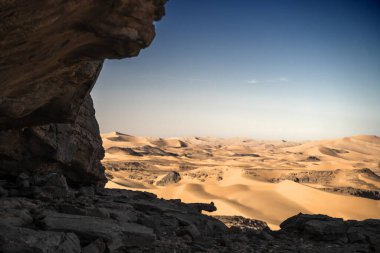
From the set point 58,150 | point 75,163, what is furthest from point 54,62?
point 75,163

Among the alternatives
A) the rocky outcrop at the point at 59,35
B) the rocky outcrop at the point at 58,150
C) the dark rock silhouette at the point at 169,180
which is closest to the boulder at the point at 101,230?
the rocky outcrop at the point at 59,35

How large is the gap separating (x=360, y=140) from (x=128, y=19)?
120 metres

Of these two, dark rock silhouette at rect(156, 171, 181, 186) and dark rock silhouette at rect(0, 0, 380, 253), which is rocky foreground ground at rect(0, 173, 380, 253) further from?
dark rock silhouette at rect(156, 171, 181, 186)

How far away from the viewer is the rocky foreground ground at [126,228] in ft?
18.1

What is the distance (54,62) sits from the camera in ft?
21.7

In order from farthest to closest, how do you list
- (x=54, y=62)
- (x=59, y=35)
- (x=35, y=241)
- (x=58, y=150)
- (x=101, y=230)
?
(x=58, y=150) → (x=54, y=62) → (x=101, y=230) → (x=59, y=35) → (x=35, y=241)

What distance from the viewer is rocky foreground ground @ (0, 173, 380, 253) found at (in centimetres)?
552

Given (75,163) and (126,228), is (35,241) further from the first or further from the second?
(75,163)

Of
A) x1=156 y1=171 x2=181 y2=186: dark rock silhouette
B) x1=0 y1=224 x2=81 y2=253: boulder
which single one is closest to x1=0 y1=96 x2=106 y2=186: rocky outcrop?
x1=0 y1=224 x2=81 y2=253: boulder

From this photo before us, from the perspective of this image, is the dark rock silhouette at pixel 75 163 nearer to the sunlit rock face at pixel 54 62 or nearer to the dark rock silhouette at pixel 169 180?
the sunlit rock face at pixel 54 62

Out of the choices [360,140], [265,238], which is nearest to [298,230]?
[265,238]

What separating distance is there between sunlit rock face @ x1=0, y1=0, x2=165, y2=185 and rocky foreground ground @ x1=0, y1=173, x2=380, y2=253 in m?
1.02

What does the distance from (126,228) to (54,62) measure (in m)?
3.64

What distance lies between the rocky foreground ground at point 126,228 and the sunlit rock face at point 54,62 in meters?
1.02
